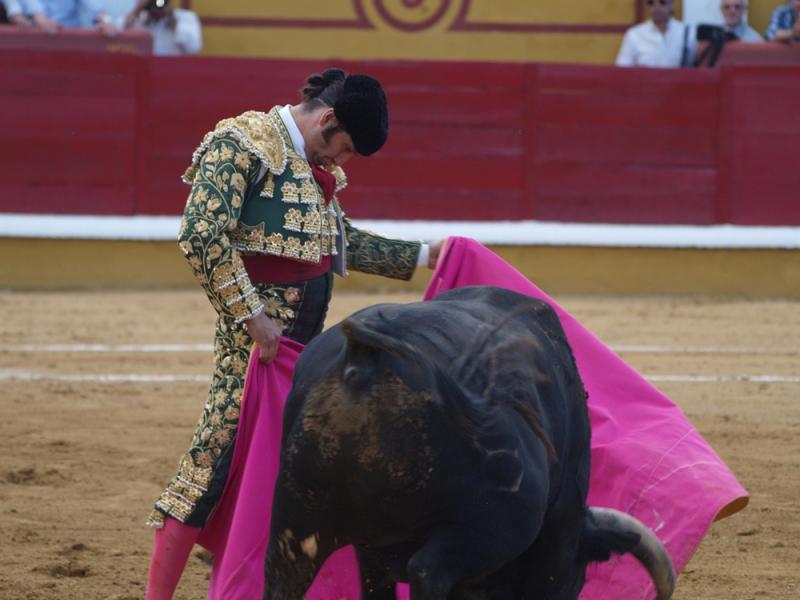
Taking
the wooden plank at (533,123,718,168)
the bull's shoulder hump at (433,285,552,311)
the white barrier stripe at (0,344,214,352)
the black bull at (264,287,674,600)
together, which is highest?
the bull's shoulder hump at (433,285,552,311)

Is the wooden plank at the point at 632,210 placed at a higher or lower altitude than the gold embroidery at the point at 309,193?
lower

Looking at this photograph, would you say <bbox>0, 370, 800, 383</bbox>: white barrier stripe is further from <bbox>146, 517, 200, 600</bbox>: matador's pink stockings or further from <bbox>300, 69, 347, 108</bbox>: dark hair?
<bbox>300, 69, 347, 108</bbox>: dark hair

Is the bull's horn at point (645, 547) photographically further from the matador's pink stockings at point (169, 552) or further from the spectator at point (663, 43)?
the spectator at point (663, 43)

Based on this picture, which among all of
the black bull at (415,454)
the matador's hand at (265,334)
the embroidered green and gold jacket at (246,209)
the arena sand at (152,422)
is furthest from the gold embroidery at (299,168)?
the arena sand at (152,422)

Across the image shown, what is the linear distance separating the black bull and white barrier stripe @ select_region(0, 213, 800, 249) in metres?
6.09

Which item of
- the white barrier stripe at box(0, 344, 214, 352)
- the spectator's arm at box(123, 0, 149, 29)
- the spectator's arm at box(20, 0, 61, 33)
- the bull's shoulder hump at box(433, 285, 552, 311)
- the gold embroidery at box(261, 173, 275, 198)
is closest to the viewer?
the bull's shoulder hump at box(433, 285, 552, 311)

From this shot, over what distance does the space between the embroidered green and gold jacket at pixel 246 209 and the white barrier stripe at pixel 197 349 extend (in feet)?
11.9

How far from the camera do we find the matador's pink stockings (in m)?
2.73

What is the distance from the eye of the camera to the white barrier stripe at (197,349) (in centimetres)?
636

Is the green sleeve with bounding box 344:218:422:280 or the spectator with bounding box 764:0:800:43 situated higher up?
the spectator with bounding box 764:0:800:43

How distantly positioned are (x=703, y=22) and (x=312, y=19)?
235 cm

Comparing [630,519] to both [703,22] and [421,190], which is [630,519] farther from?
[703,22]

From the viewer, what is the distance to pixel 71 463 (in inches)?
174

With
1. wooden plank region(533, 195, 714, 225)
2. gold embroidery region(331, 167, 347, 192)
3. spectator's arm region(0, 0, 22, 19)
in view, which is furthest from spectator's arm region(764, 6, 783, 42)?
gold embroidery region(331, 167, 347, 192)
